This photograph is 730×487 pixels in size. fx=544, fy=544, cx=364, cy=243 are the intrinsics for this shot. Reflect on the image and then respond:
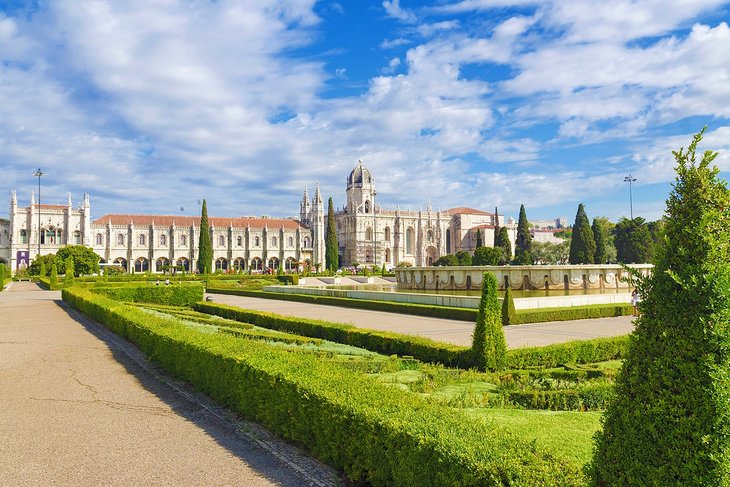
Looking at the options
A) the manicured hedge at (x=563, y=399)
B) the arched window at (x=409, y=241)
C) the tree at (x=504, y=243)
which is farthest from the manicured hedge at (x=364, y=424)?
the arched window at (x=409, y=241)

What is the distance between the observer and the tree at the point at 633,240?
2299 inches

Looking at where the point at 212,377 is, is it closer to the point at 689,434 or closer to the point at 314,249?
the point at 689,434

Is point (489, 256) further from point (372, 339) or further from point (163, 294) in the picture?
point (372, 339)

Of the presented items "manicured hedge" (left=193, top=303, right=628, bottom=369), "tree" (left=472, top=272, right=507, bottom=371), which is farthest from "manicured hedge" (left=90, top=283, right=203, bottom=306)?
"tree" (left=472, top=272, right=507, bottom=371)

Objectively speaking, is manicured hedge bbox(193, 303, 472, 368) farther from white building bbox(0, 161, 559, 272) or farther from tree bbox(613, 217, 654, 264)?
tree bbox(613, 217, 654, 264)

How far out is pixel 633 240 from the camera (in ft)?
196

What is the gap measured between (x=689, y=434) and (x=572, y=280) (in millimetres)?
22520

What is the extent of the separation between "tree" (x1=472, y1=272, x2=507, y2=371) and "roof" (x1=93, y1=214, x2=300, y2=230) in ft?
233

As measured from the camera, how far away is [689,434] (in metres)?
2.47

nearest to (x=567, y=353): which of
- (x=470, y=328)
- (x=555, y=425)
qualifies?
(x=555, y=425)

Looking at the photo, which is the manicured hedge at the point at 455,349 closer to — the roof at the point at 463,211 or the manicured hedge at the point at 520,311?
the manicured hedge at the point at 520,311

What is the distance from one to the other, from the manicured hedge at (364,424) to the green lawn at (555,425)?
750 mm

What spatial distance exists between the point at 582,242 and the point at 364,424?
56.7m

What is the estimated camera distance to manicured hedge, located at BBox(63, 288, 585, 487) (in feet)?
10.6
